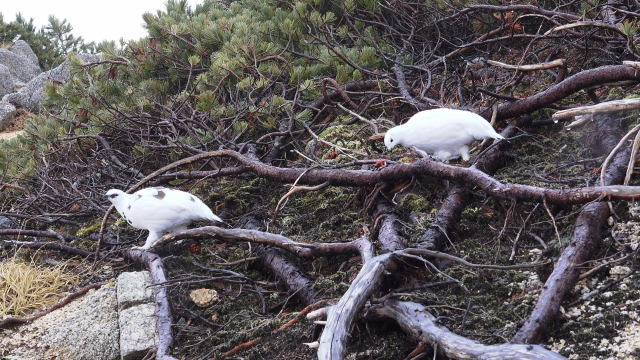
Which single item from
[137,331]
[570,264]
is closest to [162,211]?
[137,331]

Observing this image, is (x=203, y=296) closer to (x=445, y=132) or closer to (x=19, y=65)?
(x=445, y=132)

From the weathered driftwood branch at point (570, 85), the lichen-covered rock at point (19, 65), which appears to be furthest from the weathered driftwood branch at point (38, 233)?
the lichen-covered rock at point (19, 65)

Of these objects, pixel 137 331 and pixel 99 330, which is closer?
pixel 137 331

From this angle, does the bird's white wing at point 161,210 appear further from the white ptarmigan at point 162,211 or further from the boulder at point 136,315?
the boulder at point 136,315

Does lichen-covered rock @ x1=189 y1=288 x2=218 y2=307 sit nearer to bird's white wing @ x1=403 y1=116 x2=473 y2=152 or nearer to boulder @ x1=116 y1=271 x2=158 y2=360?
boulder @ x1=116 y1=271 x2=158 y2=360

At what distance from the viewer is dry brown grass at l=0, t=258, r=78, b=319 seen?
3186 mm

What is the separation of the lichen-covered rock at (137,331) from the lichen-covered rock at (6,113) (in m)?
7.20

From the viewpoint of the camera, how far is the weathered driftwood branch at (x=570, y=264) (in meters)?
1.79

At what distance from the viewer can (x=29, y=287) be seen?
3.27 metres

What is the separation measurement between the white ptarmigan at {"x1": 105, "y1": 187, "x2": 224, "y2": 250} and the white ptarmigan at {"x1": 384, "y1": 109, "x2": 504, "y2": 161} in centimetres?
101

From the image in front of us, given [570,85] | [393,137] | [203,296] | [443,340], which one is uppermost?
[570,85]

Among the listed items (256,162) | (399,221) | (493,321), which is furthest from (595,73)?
(256,162)

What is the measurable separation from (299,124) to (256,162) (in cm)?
82

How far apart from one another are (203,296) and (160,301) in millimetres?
208
